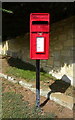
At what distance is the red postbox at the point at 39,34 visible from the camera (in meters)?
3.82

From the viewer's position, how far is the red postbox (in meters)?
3.82

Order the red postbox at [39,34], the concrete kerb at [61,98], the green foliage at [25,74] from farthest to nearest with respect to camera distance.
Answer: the green foliage at [25,74]
the concrete kerb at [61,98]
the red postbox at [39,34]

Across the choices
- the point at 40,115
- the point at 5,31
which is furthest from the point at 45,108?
the point at 5,31

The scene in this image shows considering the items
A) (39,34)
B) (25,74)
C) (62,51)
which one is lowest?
(25,74)

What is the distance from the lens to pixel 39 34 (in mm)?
3881

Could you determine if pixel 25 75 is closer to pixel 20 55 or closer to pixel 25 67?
pixel 25 67

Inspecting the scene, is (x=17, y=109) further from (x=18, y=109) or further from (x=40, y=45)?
(x=40, y=45)

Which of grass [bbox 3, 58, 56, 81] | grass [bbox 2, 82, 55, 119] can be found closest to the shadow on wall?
grass [bbox 3, 58, 56, 81]

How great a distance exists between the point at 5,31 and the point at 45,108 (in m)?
4.96

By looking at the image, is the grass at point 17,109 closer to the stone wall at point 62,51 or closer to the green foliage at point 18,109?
the green foliage at point 18,109

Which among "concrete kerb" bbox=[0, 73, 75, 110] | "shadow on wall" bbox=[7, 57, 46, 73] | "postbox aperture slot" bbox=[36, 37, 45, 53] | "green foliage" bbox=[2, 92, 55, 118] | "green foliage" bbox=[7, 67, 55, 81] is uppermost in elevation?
"postbox aperture slot" bbox=[36, 37, 45, 53]

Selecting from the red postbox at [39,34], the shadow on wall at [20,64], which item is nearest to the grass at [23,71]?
the shadow on wall at [20,64]

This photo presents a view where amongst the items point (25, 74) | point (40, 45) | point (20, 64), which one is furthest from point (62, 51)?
point (40, 45)

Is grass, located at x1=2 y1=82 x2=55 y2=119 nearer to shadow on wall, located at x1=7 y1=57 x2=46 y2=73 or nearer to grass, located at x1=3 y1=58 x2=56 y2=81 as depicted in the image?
grass, located at x1=3 y1=58 x2=56 y2=81
